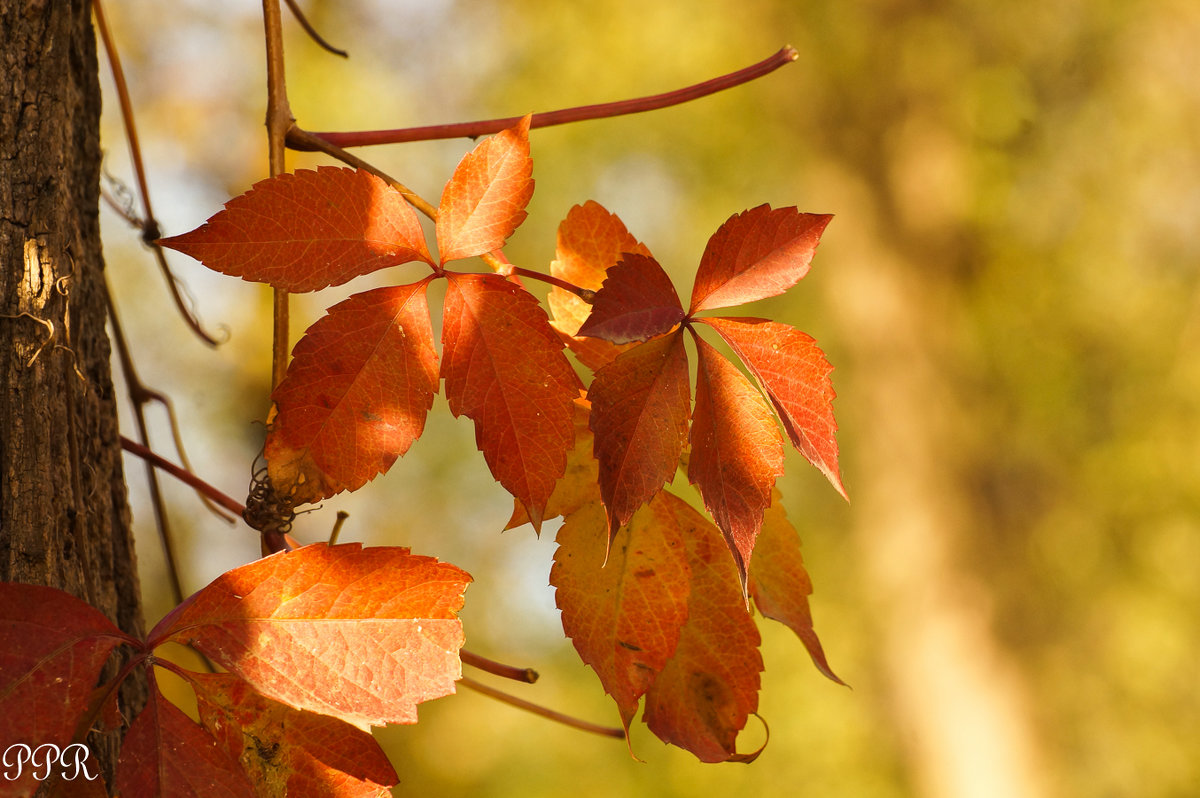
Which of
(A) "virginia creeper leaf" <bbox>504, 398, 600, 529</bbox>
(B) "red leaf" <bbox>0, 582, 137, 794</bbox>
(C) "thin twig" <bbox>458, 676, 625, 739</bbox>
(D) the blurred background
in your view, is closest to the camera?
(B) "red leaf" <bbox>0, 582, 137, 794</bbox>

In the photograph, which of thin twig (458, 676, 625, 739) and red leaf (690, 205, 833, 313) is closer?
red leaf (690, 205, 833, 313)

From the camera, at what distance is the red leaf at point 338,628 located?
0.28m

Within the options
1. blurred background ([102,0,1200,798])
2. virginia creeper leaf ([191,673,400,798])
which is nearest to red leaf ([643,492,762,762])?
virginia creeper leaf ([191,673,400,798])

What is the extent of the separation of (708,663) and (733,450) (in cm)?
12

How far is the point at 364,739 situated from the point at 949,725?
375 centimetres

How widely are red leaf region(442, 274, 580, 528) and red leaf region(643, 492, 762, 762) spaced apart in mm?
79

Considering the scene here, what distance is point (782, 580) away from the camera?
40 centimetres

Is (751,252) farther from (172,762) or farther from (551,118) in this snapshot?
(172,762)

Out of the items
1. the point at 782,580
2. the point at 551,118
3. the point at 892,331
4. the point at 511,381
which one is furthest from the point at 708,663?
the point at 892,331

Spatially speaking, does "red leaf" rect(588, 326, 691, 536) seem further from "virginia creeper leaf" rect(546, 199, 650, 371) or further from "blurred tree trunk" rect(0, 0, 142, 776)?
"blurred tree trunk" rect(0, 0, 142, 776)

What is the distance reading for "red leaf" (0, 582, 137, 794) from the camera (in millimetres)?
254

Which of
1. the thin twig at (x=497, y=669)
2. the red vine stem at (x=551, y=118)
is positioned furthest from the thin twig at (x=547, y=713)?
the red vine stem at (x=551, y=118)

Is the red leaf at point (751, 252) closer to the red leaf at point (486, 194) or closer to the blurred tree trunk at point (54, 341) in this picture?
the red leaf at point (486, 194)

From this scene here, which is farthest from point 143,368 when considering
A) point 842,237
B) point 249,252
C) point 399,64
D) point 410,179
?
point 249,252
